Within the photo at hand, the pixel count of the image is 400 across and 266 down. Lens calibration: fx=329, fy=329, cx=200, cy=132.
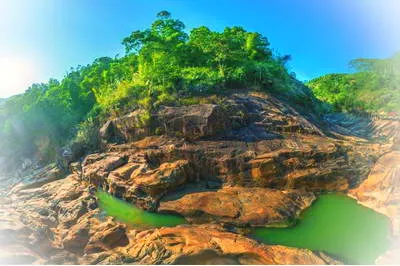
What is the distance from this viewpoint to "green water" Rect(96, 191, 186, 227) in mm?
13867

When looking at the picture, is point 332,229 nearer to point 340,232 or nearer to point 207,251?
point 340,232

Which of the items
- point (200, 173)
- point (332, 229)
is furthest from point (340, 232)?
point (200, 173)

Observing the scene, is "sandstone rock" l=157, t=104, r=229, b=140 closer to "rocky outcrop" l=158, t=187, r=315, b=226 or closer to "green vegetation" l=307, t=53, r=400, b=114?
"rocky outcrop" l=158, t=187, r=315, b=226

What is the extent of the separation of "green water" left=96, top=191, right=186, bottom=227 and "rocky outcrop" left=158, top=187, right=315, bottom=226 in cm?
37

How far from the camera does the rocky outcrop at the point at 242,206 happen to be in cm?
1290

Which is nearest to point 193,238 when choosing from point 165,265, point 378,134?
point 165,265

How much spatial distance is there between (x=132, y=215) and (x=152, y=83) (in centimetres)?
883

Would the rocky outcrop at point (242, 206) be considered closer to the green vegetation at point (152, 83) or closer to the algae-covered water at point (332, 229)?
the algae-covered water at point (332, 229)

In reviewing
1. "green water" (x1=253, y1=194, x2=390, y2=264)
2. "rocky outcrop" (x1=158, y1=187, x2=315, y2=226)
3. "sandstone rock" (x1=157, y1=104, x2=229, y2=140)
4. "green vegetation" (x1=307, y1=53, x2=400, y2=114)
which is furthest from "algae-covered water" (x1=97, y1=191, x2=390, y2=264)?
"green vegetation" (x1=307, y1=53, x2=400, y2=114)

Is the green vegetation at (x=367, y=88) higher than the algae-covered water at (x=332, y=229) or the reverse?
higher

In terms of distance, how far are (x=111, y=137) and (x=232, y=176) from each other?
8.60 metres

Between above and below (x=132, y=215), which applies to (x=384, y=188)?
above

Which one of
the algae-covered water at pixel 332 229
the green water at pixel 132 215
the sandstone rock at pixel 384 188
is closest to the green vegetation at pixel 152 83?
the green water at pixel 132 215

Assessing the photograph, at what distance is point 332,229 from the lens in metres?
12.3
